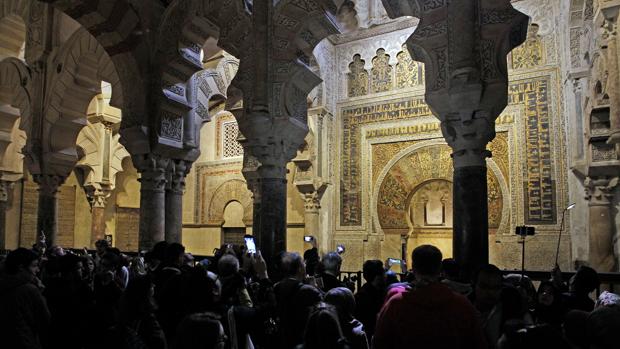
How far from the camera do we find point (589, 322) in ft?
6.79

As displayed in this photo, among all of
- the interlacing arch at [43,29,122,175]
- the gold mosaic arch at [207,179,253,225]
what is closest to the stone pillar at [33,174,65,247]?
the interlacing arch at [43,29,122,175]

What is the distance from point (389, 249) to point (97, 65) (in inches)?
298

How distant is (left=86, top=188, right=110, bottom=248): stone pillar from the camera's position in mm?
13586

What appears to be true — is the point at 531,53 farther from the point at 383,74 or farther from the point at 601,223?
the point at 601,223

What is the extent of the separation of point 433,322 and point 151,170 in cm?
600

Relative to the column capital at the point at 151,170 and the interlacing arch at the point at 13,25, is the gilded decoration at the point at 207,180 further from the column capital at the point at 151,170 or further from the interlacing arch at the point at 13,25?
the column capital at the point at 151,170

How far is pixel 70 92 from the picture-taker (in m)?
8.45

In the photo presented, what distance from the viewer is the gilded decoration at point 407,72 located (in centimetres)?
1155

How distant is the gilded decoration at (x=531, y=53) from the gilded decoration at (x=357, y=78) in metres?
3.63

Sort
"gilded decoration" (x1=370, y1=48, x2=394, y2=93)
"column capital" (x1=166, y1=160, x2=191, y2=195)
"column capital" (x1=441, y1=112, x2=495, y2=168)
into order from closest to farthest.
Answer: "column capital" (x1=441, y1=112, x2=495, y2=168) → "column capital" (x1=166, y1=160, x2=191, y2=195) → "gilded decoration" (x1=370, y1=48, x2=394, y2=93)

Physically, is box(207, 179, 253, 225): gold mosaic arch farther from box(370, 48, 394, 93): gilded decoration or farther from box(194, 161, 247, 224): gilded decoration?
box(370, 48, 394, 93): gilded decoration

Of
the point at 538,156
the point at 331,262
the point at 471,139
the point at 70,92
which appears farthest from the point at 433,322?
the point at 538,156

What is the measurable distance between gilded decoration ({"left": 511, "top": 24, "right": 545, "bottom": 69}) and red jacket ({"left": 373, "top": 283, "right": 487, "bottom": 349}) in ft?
32.4

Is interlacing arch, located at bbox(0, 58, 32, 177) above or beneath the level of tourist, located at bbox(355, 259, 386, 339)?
above
